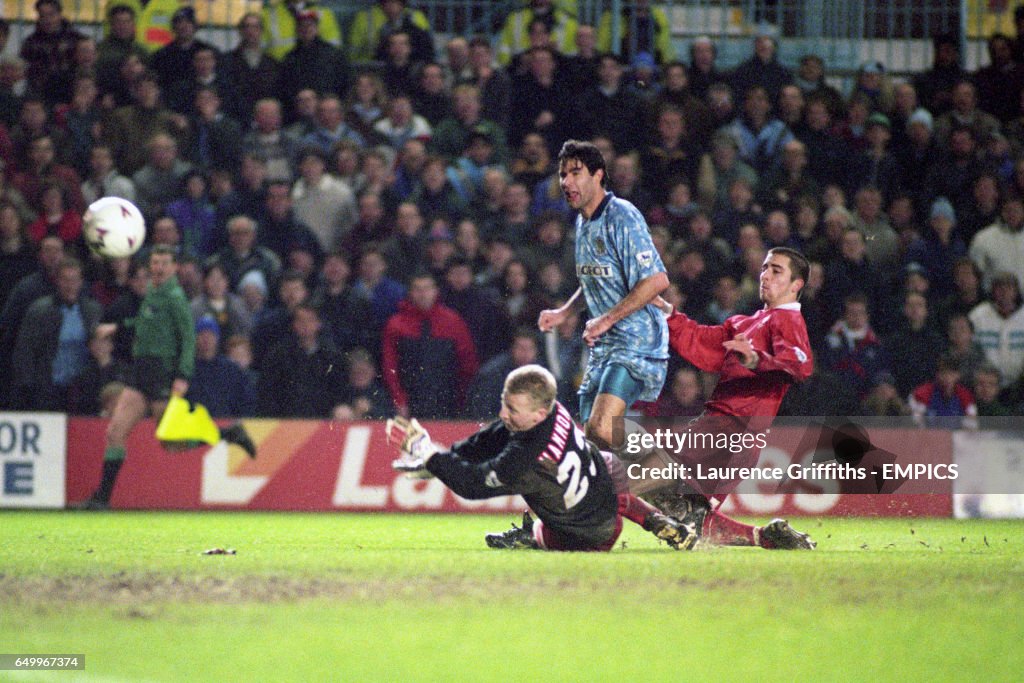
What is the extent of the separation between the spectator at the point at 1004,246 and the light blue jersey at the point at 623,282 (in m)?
6.76

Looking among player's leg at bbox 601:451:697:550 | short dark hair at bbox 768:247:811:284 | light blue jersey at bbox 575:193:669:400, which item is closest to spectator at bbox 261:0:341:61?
light blue jersey at bbox 575:193:669:400

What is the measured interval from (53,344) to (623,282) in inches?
267

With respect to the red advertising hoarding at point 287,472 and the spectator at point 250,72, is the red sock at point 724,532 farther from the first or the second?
the spectator at point 250,72

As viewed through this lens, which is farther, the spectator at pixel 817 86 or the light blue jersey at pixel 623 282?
the spectator at pixel 817 86

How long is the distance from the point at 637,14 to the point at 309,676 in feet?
42.6

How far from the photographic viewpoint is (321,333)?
1352 cm

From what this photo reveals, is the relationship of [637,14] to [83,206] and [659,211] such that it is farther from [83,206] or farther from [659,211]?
[83,206]

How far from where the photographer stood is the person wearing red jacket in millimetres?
13117

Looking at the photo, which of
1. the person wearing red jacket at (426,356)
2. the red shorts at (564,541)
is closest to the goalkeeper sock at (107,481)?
the person wearing red jacket at (426,356)

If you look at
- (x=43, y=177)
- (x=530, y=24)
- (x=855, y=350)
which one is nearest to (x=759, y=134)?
(x=530, y=24)

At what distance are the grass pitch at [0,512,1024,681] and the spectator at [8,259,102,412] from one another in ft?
16.0

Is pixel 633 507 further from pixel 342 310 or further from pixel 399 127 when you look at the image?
pixel 399 127

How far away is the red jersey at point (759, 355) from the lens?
8242 mm

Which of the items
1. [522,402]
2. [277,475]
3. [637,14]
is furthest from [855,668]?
[637,14]
